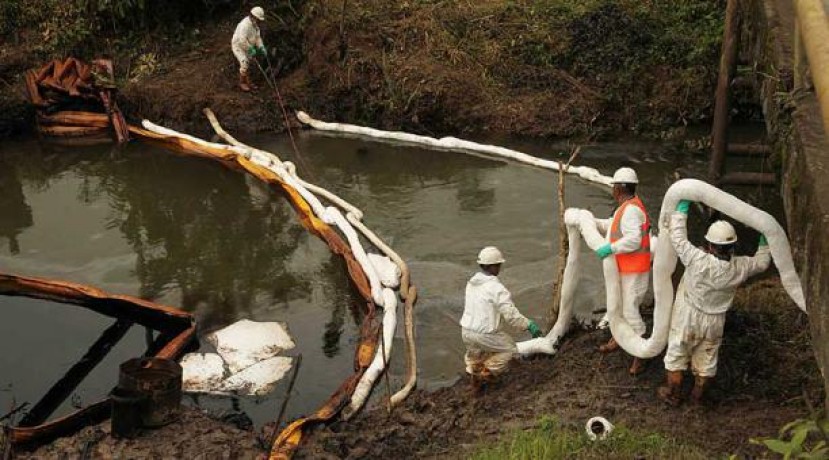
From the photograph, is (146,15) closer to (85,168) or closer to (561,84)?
(85,168)

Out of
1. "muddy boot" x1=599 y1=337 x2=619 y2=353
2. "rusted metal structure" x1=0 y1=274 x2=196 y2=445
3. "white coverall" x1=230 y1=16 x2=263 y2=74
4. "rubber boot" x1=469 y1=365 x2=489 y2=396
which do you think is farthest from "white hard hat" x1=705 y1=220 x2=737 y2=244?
"white coverall" x1=230 y1=16 x2=263 y2=74

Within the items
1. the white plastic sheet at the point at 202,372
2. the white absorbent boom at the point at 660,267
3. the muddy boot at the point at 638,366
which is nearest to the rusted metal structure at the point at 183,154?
the white plastic sheet at the point at 202,372

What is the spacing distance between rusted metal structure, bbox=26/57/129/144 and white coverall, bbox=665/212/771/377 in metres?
12.0

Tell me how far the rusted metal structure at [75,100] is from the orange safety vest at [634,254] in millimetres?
11067

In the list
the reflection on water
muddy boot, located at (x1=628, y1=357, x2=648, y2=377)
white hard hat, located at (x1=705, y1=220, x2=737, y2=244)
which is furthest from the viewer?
the reflection on water

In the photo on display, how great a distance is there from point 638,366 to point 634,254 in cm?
93

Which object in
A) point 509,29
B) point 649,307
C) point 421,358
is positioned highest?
point 509,29

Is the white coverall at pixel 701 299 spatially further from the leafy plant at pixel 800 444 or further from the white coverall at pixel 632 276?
the leafy plant at pixel 800 444

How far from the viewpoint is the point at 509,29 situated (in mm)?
16766

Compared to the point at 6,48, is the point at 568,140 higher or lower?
lower

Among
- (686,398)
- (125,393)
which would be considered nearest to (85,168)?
(125,393)

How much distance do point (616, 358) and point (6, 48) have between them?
14816 millimetres

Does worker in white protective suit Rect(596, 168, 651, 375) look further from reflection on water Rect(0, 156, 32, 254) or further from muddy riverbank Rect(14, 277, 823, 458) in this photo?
reflection on water Rect(0, 156, 32, 254)

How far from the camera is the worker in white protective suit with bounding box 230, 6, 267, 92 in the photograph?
16281 millimetres
